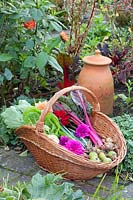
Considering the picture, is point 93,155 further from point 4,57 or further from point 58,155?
point 4,57

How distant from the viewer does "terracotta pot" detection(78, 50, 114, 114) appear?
4.27 meters

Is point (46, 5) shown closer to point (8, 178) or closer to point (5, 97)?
point (5, 97)

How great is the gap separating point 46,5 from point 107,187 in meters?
1.57

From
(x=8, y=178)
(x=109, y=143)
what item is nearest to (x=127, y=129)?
(x=109, y=143)

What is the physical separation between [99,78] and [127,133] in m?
0.67

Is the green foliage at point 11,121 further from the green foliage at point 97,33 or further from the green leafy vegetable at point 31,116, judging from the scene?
the green foliage at point 97,33

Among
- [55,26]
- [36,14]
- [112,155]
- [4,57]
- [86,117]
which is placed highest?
[36,14]

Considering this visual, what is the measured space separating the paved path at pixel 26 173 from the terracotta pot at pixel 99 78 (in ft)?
2.97

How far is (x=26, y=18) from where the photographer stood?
3943 mm

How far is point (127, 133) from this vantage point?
379cm

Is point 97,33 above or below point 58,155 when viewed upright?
above

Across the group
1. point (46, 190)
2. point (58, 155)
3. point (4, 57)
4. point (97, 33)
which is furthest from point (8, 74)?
point (97, 33)

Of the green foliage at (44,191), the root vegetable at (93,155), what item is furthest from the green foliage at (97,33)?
the green foliage at (44,191)

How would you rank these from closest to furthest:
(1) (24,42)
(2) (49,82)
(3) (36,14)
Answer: (3) (36,14)
(1) (24,42)
(2) (49,82)
